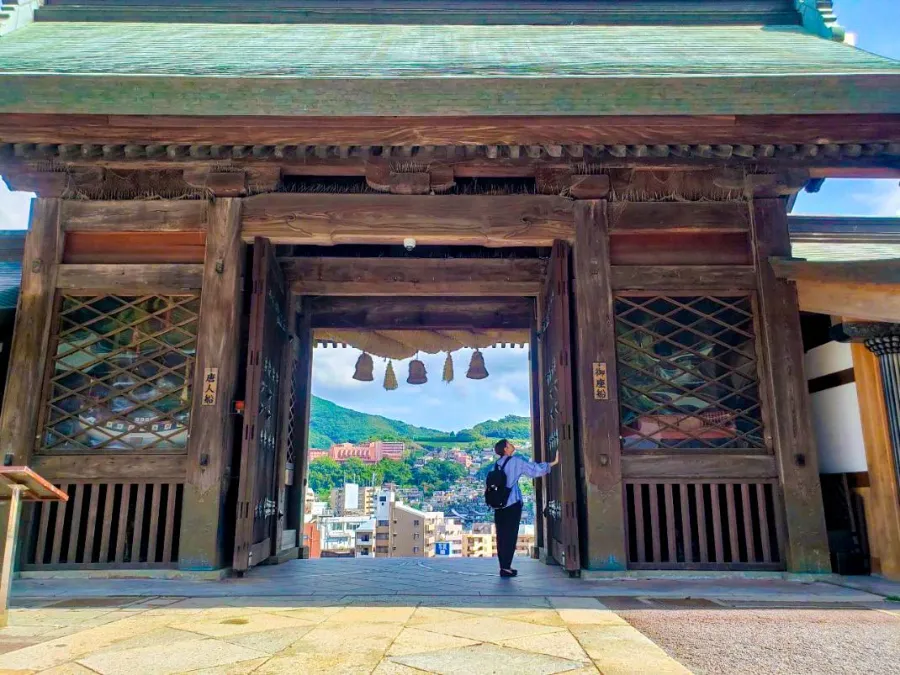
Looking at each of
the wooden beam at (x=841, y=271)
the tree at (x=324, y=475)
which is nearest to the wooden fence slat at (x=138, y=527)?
the wooden beam at (x=841, y=271)

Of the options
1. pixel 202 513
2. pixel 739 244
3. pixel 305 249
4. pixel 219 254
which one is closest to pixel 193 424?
pixel 202 513

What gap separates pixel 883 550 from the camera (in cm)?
564

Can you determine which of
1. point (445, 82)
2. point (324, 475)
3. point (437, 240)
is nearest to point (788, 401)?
point (437, 240)

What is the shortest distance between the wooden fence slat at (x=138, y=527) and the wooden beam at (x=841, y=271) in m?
6.36

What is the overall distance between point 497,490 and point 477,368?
460 cm

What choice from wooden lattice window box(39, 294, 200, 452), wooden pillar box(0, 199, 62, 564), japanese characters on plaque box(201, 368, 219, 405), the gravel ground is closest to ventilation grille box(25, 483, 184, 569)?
wooden lattice window box(39, 294, 200, 452)

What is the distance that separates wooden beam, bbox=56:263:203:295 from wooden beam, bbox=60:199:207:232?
41 centimetres

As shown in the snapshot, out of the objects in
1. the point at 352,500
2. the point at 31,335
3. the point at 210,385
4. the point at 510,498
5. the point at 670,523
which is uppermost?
the point at 31,335

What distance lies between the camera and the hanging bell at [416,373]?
10.8m

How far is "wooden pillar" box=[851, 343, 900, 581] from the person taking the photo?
556cm

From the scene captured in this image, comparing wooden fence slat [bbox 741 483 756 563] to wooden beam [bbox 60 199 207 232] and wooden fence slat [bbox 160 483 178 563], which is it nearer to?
wooden fence slat [bbox 160 483 178 563]

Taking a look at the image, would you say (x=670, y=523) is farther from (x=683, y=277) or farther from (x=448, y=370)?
(x=448, y=370)

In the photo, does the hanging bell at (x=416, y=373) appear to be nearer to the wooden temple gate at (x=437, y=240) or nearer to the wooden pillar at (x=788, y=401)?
the wooden temple gate at (x=437, y=240)

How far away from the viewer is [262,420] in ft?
21.4
